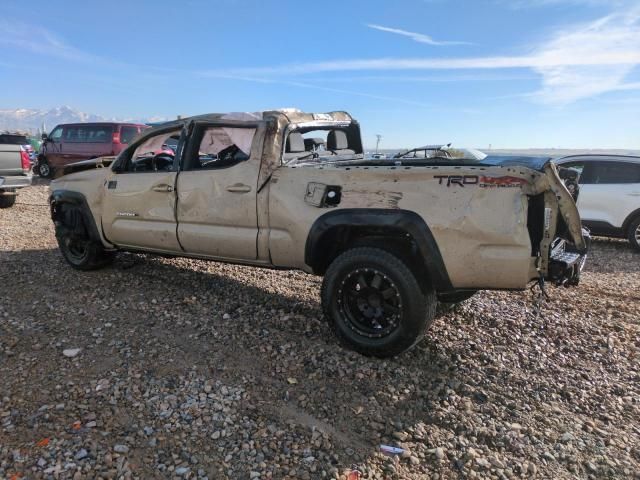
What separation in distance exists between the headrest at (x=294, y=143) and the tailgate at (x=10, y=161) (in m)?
8.13

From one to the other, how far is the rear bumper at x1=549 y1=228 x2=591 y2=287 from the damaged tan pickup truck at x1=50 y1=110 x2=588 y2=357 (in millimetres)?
13

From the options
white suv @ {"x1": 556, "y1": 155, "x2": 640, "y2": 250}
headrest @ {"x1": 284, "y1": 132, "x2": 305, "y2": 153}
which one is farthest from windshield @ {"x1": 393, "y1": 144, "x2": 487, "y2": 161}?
headrest @ {"x1": 284, "y1": 132, "x2": 305, "y2": 153}

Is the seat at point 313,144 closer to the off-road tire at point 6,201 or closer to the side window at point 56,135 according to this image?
the off-road tire at point 6,201

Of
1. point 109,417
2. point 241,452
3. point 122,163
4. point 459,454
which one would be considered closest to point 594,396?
point 459,454

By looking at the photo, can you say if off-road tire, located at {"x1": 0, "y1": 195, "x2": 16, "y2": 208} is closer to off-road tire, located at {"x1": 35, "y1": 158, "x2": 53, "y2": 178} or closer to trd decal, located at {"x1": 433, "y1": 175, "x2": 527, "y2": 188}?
off-road tire, located at {"x1": 35, "y1": 158, "x2": 53, "y2": 178}

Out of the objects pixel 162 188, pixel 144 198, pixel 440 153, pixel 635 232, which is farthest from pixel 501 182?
pixel 440 153

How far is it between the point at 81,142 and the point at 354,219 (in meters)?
14.0

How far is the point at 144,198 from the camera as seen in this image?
4.91m

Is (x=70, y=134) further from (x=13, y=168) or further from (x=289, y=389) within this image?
(x=289, y=389)

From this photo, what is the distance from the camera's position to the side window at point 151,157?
518 cm

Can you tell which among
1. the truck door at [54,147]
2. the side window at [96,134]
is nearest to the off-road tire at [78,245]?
the side window at [96,134]

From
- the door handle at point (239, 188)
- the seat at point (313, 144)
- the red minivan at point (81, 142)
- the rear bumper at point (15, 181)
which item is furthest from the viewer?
the red minivan at point (81, 142)

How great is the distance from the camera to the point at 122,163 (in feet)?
17.3

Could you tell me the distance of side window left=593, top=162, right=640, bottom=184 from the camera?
27.6 feet
